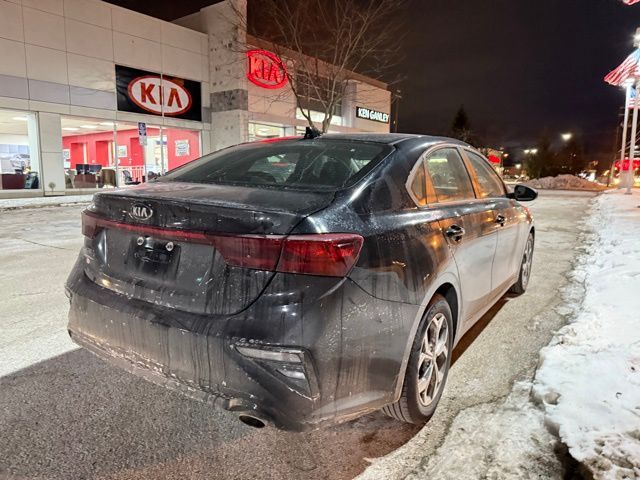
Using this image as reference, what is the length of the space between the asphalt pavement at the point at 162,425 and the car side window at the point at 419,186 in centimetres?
127

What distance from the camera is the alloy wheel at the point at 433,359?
2.52m

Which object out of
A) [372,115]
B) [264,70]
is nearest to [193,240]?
[264,70]

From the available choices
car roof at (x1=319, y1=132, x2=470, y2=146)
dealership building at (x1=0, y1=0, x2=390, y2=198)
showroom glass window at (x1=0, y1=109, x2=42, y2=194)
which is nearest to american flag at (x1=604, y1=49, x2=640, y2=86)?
dealership building at (x1=0, y1=0, x2=390, y2=198)

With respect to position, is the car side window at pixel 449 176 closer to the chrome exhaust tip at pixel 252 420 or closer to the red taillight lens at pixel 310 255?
the red taillight lens at pixel 310 255

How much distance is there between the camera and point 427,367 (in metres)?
2.58

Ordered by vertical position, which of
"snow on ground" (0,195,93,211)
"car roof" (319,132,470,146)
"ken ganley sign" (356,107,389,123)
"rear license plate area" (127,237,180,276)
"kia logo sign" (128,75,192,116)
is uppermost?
"ken ganley sign" (356,107,389,123)

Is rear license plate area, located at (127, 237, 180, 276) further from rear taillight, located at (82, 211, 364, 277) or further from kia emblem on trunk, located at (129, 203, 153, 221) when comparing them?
rear taillight, located at (82, 211, 364, 277)

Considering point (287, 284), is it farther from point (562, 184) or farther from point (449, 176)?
point (562, 184)

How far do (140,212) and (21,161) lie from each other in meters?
24.5

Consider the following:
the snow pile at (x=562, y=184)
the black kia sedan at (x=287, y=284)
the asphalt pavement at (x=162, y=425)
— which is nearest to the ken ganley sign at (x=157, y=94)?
the asphalt pavement at (x=162, y=425)

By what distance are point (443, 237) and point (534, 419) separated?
43.9 inches

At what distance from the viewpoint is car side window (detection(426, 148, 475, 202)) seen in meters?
2.94

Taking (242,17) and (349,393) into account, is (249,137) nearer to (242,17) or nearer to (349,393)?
(242,17)

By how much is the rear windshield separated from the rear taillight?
18.1 inches
